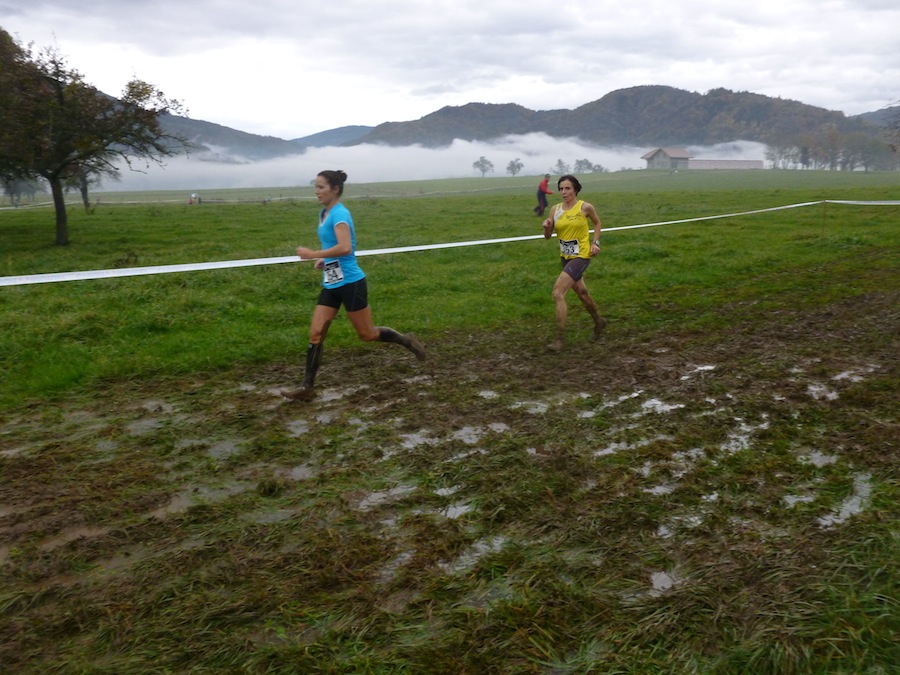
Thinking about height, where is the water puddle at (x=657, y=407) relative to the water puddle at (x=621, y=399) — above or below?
below

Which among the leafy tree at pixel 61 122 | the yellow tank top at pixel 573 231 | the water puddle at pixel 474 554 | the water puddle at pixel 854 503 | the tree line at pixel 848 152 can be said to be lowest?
the water puddle at pixel 474 554

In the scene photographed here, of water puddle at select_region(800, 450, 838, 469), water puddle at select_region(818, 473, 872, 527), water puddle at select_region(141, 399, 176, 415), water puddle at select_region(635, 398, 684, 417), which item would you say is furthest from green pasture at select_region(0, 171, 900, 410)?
water puddle at select_region(818, 473, 872, 527)

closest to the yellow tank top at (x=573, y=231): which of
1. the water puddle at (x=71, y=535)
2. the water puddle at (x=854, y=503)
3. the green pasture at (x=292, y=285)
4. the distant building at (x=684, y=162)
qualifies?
the green pasture at (x=292, y=285)

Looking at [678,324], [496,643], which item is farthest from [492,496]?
[678,324]

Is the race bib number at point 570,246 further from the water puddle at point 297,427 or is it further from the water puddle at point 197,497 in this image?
the water puddle at point 197,497

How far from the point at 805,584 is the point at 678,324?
21.6 feet

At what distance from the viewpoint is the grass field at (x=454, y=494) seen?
298cm

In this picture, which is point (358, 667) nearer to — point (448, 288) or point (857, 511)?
point (857, 511)

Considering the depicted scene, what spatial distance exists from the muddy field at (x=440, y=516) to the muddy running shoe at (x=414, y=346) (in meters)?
0.50

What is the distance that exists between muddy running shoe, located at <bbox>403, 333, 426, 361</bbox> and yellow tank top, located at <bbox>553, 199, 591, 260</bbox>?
2.31 meters

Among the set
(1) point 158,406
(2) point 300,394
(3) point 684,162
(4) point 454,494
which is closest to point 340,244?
(2) point 300,394

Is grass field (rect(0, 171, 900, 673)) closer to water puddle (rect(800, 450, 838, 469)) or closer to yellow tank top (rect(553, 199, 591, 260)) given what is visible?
water puddle (rect(800, 450, 838, 469))

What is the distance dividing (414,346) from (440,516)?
365 cm

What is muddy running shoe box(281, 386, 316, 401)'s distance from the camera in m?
6.44
